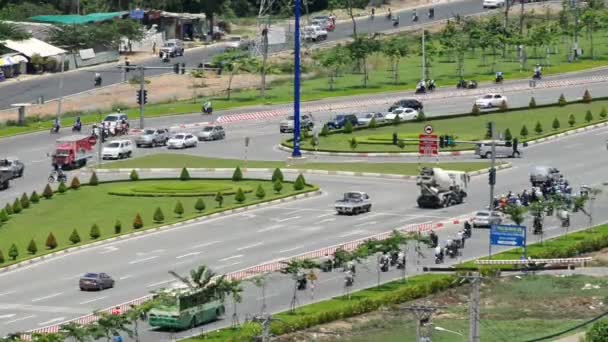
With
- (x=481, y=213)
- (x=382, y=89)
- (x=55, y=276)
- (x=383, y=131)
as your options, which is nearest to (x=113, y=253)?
(x=55, y=276)

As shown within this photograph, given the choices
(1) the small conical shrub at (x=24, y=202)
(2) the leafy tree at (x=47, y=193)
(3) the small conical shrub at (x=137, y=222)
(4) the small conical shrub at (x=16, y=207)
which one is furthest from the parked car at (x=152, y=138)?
(3) the small conical shrub at (x=137, y=222)

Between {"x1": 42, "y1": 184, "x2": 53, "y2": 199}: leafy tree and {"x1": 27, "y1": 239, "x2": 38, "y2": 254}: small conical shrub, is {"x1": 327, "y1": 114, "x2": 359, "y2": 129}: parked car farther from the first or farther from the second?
{"x1": 27, "y1": 239, "x2": 38, "y2": 254}: small conical shrub

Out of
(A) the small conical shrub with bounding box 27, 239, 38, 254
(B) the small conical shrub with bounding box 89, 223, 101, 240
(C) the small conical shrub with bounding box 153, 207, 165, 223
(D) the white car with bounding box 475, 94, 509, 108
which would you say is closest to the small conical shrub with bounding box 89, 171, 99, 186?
(C) the small conical shrub with bounding box 153, 207, 165, 223

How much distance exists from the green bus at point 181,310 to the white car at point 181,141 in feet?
203

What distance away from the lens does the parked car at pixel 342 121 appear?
163m

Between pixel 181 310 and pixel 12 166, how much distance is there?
51495 millimetres

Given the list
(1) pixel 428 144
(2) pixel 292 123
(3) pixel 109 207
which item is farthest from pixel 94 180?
(2) pixel 292 123

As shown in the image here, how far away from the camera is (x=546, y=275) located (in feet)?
360

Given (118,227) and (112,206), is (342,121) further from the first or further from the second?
(118,227)

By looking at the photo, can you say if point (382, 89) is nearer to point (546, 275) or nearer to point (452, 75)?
point (452, 75)

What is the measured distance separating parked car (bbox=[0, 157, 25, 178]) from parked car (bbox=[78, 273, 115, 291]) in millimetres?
37078

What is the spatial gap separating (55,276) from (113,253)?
21.6 feet

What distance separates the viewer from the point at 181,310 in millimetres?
92562

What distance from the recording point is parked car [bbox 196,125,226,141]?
16088 centimetres
